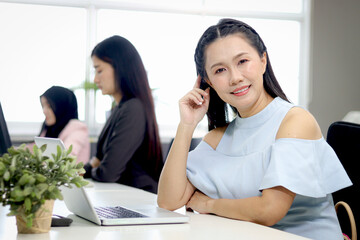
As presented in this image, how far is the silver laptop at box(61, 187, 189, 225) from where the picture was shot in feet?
4.22

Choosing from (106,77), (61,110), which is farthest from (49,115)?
(106,77)

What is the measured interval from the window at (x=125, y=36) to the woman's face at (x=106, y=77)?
225 centimetres

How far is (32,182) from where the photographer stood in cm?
104

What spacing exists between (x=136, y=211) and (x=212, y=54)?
23.9 inches

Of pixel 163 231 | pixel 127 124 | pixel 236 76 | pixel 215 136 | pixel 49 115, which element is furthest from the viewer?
pixel 49 115

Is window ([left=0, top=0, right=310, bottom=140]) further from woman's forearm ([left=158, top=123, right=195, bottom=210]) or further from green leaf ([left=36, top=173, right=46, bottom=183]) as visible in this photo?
green leaf ([left=36, top=173, right=46, bottom=183])

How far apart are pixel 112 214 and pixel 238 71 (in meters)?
0.64

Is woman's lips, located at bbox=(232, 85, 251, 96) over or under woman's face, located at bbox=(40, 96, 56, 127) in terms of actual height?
over

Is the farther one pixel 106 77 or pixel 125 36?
pixel 125 36

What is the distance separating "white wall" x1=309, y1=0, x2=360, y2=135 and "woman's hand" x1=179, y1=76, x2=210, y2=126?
14.4 feet

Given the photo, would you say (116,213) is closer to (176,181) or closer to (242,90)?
(176,181)

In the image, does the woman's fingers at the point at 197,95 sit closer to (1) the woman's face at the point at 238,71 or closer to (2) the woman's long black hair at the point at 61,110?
(1) the woman's face at the point at 238,71

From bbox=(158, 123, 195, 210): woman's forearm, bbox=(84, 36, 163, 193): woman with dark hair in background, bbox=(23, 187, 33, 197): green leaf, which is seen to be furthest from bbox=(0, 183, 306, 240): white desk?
bbox=(84, 36, 163, 193): woman with dark hair in background

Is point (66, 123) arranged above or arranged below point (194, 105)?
below
